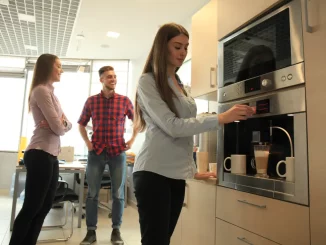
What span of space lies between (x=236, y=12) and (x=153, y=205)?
4.20ft

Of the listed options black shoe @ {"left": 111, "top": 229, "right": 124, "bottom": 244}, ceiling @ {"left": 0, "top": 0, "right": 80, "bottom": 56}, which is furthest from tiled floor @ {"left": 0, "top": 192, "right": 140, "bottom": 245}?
ceiling @ {"left": 0, "top": 0, "right": 80, "bottom": 56}

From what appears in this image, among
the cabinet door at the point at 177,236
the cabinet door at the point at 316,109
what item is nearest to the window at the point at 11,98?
the cabinet door at the point at 177,236

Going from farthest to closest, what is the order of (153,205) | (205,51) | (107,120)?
(107,120)
(205,51)
(153,205)

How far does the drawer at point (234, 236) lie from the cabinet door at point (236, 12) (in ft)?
3.84

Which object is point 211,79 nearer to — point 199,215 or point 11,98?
point 199,215

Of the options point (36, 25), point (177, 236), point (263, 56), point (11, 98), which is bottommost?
point (177, 236)

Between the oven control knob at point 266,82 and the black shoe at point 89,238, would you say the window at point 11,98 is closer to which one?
Result: the black shoe at point 89,238

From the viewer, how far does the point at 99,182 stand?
2578 mm

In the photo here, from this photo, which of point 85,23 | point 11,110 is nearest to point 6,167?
point 11,110

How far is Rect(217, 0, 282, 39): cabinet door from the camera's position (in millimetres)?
1500

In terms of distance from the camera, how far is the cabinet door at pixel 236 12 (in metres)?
1.50

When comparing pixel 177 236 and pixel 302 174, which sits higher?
pixel 302 174

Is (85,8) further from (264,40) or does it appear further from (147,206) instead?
(147,206)

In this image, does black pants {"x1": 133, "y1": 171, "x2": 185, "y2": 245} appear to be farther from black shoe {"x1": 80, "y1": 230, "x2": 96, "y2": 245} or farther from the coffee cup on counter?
black shoe {"x1": 80, "y1": 230, "x2": 96, "y2": 245}
